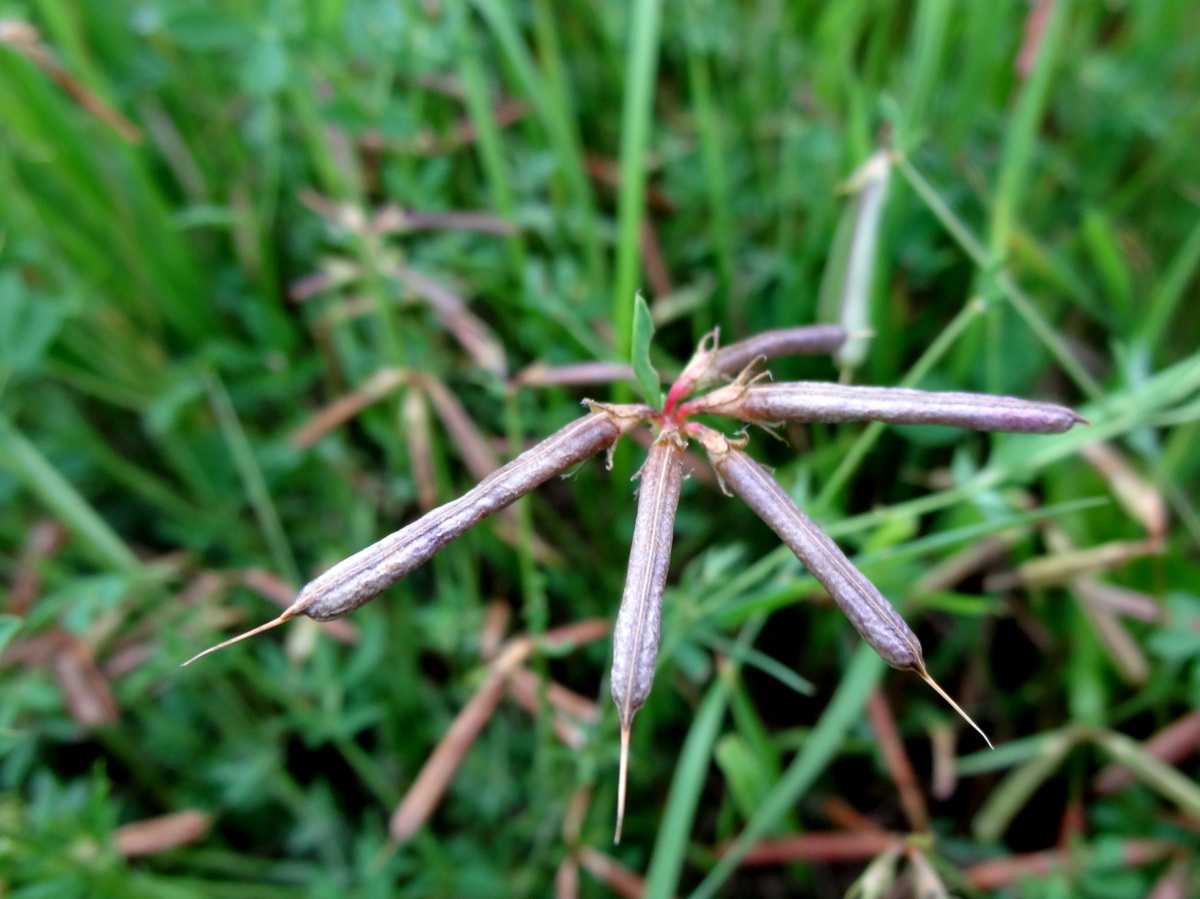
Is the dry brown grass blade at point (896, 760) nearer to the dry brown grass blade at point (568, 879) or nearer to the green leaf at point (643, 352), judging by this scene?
the dry brown grass blade at point (568, 879)

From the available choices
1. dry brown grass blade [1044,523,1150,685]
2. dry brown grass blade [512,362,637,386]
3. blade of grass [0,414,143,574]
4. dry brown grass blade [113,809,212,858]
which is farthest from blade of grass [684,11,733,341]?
dry brown grass blade [113,809,212,858]

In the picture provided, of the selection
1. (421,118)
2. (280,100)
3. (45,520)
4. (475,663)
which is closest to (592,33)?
(421,118)

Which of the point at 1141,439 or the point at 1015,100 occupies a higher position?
the point at 1015,100

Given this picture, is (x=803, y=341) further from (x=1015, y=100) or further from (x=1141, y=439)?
(x=1015, y=100)

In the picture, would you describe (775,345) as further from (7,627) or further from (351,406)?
(351,406)

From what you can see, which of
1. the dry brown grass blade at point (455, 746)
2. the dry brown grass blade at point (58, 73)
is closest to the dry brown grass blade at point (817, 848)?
the dry brown grass blade at point (455, 746)
